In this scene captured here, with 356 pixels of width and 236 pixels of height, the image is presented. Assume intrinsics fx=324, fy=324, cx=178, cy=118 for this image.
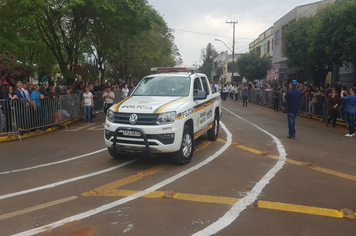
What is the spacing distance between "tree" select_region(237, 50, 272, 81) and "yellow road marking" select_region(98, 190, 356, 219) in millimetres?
35835

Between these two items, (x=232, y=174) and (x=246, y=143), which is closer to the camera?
(x=232, y=174)

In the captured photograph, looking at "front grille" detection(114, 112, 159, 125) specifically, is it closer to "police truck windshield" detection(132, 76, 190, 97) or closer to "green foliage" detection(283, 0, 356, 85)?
"police truck windshield" detection(132, 76, 190, 97)

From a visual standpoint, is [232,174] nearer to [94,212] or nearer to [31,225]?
[94,212]

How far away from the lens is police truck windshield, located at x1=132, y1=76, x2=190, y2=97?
26.5ft

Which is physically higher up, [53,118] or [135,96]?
[135,96]

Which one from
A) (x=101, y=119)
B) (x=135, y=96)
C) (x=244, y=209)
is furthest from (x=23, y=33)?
(x=244, y=209)

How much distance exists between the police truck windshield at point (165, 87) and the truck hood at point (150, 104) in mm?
387

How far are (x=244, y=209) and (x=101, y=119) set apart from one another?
42.0 ft

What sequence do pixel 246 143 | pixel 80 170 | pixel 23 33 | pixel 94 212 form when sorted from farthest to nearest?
pixel 23 33 < pixel 246 143 < pixel 80 170 < pixel 94 212

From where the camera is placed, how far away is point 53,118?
13180mm

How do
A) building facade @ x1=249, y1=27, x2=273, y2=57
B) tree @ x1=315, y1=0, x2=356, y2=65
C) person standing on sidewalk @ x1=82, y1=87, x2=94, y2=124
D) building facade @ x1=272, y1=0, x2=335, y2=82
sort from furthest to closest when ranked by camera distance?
building facade @ x1=249, y1=27, x2=273, y2=57, building facade @ x1=272, y1=0, x2=335, y2=82, tree @ x1=315, y1=0, x2=356, y2=65, person standing on sidewalk @ x1=82, y1=87, x2=94, y2=124

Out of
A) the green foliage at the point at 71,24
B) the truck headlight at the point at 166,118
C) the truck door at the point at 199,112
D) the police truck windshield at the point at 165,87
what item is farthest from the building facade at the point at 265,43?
the truck headlight at the point at 166,118

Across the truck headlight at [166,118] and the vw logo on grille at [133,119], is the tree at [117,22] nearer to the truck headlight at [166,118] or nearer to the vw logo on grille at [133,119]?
the vw logo on grille at [133,119]

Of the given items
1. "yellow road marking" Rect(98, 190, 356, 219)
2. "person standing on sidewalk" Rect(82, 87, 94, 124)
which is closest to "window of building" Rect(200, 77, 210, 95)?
"yellow road marking" Rect(98, 190, 356, 219)
